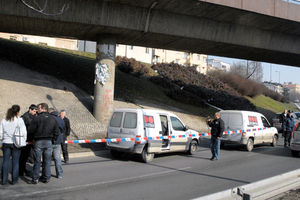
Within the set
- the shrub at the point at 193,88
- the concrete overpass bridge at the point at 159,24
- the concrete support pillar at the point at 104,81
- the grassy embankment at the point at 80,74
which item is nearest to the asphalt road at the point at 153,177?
the concrete support pillar at the point at 104,81

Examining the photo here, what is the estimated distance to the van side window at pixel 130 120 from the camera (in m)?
10.3

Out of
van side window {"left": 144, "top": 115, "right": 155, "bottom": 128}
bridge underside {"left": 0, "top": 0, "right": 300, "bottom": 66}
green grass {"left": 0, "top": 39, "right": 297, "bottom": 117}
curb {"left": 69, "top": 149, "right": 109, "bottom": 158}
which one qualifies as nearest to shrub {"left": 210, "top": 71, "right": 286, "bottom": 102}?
green grass {"left": 0, "top": 39, "right": 297, "bottom": 117}

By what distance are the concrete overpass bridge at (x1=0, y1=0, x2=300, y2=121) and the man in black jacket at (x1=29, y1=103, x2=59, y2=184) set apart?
8.10 m

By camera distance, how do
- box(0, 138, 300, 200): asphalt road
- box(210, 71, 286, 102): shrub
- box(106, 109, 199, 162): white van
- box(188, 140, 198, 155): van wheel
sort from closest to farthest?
box(0, 138, 300, 200): asphalt road → box(106, 109, 199, 162): white van → box(188, 140, 198, 155): van wheel → box(210, 71, 286, 102): shrub

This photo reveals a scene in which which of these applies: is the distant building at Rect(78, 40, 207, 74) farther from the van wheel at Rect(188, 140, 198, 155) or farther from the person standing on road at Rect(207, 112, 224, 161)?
the person standing on road at Rect(207, 112, 224, 161)

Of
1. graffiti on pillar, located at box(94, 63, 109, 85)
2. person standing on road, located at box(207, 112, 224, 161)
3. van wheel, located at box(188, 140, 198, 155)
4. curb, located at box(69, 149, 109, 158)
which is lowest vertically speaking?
curb, located at box(69, 149, 109, 158)

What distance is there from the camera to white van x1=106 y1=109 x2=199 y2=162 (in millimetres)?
10148

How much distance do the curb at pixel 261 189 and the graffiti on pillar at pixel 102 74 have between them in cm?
1254

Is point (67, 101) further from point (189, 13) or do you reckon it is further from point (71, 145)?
point (189, 13)

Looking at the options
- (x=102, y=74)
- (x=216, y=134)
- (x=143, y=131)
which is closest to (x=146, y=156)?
(x=143, y=131)

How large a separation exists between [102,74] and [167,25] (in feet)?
15.3

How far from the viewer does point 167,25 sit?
16406 millimetres

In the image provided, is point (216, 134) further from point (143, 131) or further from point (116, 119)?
point (116, 119)

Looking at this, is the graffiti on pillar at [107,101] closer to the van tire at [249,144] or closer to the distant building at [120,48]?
the van tire at [249,144]
